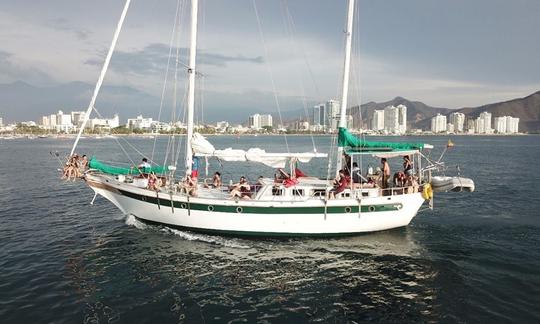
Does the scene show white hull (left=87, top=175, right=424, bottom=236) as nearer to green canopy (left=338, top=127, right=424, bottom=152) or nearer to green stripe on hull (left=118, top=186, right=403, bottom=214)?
green stripe on hull (left=118, top=186, right=403, bottom=214)

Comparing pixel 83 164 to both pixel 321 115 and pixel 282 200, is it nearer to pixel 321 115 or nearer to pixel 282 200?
pixel 282 200

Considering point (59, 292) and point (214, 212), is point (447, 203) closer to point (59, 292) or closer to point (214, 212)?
point (214, 212)

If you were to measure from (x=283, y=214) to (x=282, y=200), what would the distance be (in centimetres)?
70

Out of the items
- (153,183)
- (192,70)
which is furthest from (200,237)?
(192,70)

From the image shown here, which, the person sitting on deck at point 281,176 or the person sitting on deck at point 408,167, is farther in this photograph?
the person sitting on deck at point 408,167

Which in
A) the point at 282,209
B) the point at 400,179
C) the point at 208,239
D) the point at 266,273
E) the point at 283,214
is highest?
the point at 400,179

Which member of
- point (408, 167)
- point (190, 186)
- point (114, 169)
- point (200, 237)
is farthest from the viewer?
point (114, 169)

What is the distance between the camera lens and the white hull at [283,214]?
18.7 metres

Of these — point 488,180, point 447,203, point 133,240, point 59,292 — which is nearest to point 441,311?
point 59,292

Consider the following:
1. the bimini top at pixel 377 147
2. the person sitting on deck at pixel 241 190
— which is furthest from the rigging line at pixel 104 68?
the bimini top at pixel 377 147

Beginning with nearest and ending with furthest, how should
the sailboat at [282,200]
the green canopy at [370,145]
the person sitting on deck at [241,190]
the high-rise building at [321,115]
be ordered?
the sailboat at [282,200]
the person sitting on deck at [241,190]
the green canopy at [370,145]
the high-rise building at [321,115]

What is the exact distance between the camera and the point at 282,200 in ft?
61.2

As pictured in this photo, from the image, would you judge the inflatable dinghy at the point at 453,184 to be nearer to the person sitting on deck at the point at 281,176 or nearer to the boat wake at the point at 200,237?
the person sitting on deck at the point at 281,176

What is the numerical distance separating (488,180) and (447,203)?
16.4m
